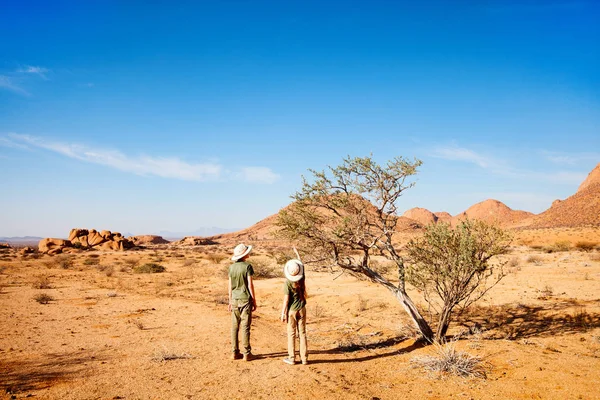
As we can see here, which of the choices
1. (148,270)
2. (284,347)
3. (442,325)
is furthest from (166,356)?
(148,270)

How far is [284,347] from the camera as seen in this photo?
7891 millimetres

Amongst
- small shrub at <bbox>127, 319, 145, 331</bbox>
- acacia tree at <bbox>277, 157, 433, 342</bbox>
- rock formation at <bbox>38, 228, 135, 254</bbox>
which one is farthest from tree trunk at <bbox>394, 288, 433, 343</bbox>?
rock formation at <bbox>38, 228, 135, 254</bbox>

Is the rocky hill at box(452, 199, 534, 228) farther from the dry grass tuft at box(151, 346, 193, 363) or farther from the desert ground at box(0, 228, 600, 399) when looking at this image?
the dry grass tuft at box(151, 346, 193, 363)

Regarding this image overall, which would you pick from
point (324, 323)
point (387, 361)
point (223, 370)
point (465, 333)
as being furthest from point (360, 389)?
point (324, 323)

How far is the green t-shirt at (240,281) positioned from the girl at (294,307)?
0.78 m

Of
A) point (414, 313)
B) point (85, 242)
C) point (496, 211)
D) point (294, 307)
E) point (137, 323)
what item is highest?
point (496, 211)

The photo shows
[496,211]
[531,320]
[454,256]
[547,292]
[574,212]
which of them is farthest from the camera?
[496,211]

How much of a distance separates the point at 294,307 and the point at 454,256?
12.0 ft

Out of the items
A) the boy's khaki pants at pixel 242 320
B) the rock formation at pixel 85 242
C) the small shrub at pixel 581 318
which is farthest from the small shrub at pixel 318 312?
the rock formation at pixel 85 242

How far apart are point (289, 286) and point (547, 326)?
25.4 ft

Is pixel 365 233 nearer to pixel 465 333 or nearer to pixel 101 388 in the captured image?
pixel 465 333

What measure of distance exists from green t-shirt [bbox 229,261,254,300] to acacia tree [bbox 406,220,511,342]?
12.3 ft

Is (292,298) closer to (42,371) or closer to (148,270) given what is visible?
(42,371)

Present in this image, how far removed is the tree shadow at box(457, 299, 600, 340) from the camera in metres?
8.97
